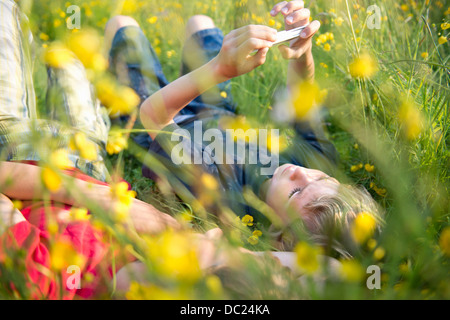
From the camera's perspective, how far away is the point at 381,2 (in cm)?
140

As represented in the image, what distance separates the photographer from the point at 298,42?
3.83ft

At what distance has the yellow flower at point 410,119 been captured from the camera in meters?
0.99

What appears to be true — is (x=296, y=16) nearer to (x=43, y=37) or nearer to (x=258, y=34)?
(x=258, y=34)

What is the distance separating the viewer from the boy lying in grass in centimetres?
99

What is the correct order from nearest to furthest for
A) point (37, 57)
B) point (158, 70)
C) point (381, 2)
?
point (381, 2), point (158, 70), point (37, 57)

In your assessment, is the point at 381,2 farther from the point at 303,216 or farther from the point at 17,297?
the point at 17,297

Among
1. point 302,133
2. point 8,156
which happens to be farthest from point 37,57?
point 302,133

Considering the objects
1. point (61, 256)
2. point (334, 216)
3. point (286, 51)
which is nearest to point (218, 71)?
point (286, 51)

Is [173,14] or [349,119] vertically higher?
[173,14]

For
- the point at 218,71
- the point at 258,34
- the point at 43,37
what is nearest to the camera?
the point at 258,34

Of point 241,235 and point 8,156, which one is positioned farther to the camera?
point 8,156

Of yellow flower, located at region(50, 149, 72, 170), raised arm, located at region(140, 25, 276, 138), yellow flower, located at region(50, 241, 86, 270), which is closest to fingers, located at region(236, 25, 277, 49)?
raised arm, located at region(140, 25, 276, 138)

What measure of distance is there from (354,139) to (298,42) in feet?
1.60
